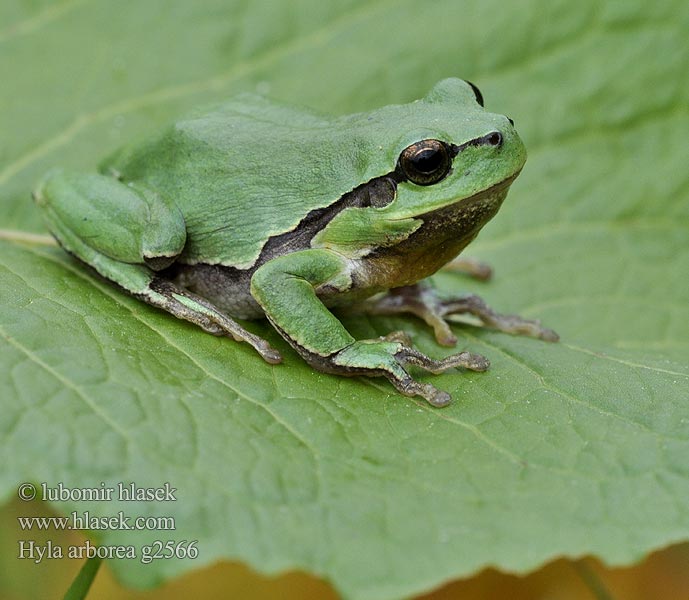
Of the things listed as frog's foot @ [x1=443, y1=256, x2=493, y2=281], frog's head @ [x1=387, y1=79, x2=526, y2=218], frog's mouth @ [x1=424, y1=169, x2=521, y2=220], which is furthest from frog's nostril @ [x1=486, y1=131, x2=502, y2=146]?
frog's foot @ [x1=443, y1=256, x2=493, y2=281]

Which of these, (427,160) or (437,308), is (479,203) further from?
(437,308)

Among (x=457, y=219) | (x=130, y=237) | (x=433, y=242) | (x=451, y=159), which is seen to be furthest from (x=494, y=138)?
(x=130, y=237)

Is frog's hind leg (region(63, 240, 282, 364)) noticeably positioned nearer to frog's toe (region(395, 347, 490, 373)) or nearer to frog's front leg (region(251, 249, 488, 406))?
frog's front leg (region(251, 249, 488, 406))

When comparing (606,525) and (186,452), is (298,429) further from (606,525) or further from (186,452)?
(606,525)

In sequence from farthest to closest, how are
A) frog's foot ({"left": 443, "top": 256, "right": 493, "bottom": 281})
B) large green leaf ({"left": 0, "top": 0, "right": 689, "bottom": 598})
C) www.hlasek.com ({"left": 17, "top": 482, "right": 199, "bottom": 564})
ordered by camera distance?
frog's foot ({"left": 443, "top": 256, "right": 493, "bottom": 281}), large green leaf ({"left": 0, "top": 0, "right": 689, "bottom": 598}), www.hlasek.com ({"left": 17, "top": 482, "right": 199, "bottom": 564})

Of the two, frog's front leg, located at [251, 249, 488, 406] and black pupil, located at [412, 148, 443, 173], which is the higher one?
black pupil, located at [412, 148, 443, 173]

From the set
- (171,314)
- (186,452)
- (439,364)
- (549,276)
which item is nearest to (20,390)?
(186,452)

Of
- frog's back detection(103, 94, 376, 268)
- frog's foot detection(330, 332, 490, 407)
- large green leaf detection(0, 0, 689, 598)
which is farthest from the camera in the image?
frog's back detection(103, 94, 376, 268)
